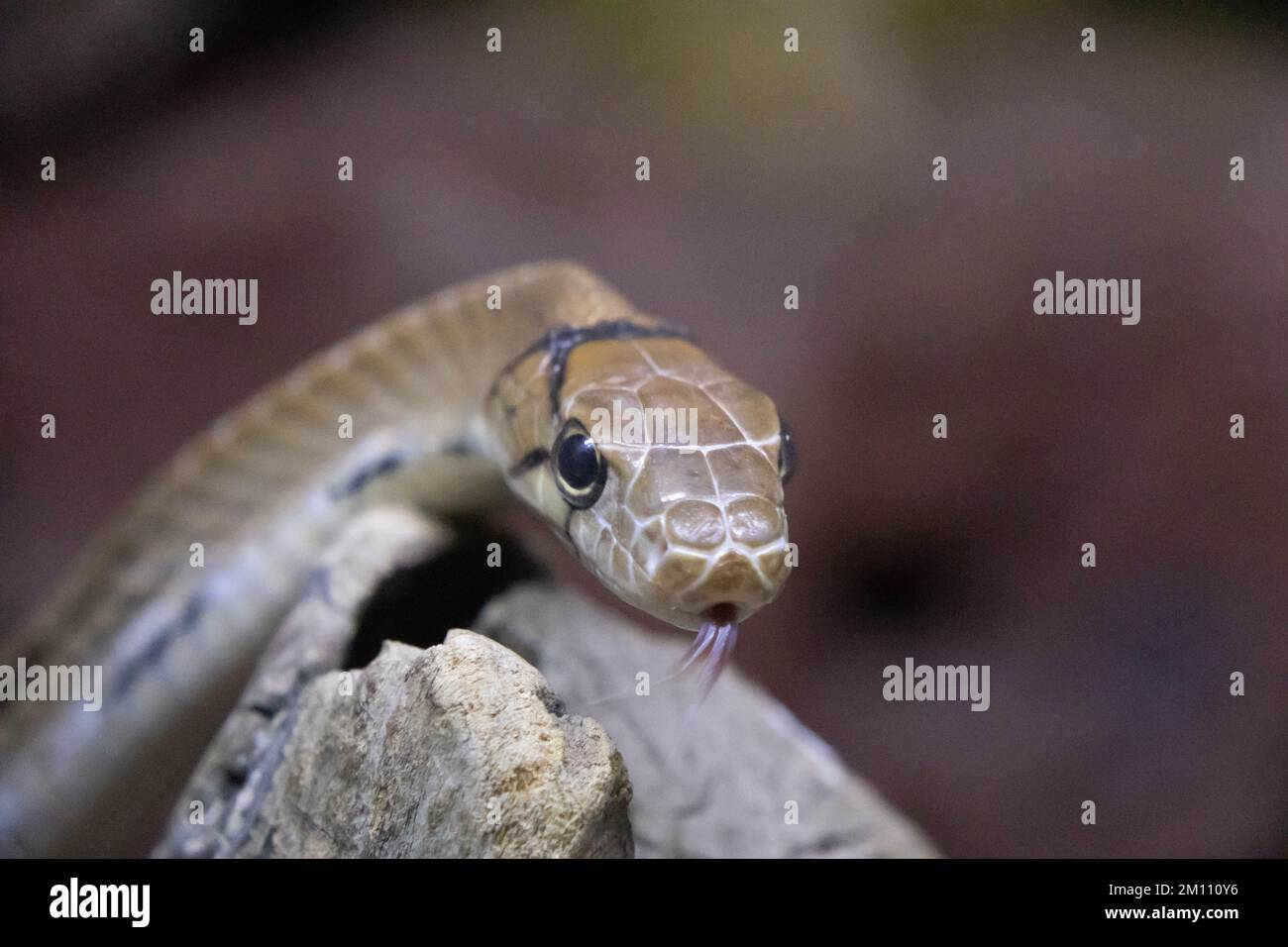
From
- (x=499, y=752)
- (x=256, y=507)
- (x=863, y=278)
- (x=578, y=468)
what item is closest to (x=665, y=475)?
(x=578, y=468)

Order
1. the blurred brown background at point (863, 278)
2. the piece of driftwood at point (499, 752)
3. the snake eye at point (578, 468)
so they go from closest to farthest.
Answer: the piece of driftwood at point (499, 752) → the snake eye at point (578, 468) → the blurred brown background at point (863, 278)

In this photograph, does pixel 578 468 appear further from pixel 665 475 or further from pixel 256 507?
pixel 256 507

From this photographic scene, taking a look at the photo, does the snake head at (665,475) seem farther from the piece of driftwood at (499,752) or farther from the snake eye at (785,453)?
the piece of driftwood at (499,752)

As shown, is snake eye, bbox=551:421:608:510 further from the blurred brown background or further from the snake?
the blurred brown background

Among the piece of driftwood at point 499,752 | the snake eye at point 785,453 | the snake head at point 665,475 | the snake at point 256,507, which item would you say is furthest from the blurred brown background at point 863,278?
the snake eye at point 785,453

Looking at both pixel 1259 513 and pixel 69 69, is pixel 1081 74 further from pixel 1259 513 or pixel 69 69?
pixel 69 69

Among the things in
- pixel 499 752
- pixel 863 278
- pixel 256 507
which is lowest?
pixel 499 752
